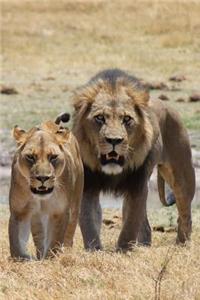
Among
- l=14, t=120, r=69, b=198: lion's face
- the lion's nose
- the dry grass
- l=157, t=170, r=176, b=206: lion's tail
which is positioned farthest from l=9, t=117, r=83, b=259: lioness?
l=157, t=170, r=176, b=206: lion's tail

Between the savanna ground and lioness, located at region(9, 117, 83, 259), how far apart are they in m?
0.15

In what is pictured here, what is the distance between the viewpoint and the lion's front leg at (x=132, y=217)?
698 cm

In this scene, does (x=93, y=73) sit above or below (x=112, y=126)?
below

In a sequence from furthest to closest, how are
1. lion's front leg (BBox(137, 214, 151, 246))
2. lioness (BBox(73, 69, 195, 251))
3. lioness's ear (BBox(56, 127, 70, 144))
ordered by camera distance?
lion's front leg (BBox(137, 214, 151, 246)), lioness (BBox(73, 69, 195, 251)), lioness's ear (BBox(56, 127, 70, 144))

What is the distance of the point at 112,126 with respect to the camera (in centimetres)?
681

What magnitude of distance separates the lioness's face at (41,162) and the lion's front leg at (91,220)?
106 centimetres

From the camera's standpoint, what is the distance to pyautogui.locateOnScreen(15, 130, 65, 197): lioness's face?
18.6 feet

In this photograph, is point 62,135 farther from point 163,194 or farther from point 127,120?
point 163,194

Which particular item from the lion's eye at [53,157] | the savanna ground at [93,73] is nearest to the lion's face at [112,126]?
the savanna ground at [93,73]

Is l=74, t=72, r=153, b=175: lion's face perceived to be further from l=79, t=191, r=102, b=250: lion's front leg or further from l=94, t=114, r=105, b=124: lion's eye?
l=79, t=191, r=102, b=250: lion's front leg

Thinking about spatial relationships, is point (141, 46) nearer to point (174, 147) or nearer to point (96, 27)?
point (96, 27)

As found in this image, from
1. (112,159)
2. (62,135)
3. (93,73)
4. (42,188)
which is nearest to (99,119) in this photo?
(112,159)

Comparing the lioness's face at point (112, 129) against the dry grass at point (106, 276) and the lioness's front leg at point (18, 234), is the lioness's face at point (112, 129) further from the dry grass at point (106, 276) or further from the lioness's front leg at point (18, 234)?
the lioness's front leg at point (18, 234)

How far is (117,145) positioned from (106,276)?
152 cm
